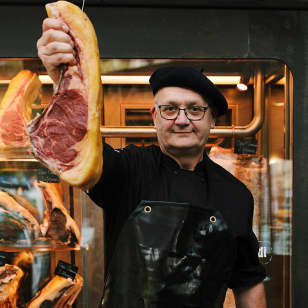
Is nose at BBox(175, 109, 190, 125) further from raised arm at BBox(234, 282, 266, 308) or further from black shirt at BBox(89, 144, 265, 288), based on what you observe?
raised arm at BBox(234, 282, 266, 308)

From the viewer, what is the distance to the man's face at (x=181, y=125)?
50.3 inches

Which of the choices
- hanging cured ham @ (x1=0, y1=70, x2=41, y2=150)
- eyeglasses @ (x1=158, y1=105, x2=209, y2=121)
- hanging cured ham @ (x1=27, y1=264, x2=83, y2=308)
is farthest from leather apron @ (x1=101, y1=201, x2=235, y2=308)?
hanging cured ham @ (x1=0, y1=70, x2=41, y2=150)

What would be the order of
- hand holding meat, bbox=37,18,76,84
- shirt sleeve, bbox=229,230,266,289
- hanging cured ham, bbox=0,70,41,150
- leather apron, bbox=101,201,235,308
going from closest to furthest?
hand holding meat, bbox=37,18,76,84, leather apron, bbox=101,201,235,308, shirt sleeve, bbox=229,230,266,289, hanging cured ham, bbox=0,70,41,150

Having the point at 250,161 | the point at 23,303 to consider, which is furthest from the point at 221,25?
the point at 23,303

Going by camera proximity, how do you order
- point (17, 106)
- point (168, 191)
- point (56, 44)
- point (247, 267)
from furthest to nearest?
point (17, 106)
point (247, 267)
point (168, 191)
point (56, 44)

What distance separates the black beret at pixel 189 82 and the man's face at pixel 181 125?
2 centimetres

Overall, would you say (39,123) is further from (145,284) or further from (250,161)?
(250,161)

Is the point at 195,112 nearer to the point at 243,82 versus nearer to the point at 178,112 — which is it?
the point at 178,112

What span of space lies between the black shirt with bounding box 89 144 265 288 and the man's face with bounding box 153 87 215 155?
0.13 meters

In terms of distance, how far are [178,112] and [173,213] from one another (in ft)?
1.25

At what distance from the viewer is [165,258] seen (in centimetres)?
122

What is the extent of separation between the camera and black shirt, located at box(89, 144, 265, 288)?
1307mm

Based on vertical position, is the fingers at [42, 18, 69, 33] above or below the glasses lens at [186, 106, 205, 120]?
above

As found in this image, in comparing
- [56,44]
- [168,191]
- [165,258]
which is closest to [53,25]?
[56,44]
